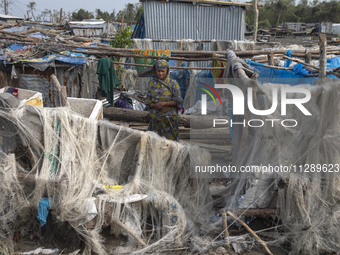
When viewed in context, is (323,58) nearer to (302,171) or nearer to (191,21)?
(302,171)

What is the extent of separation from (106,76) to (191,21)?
7.02m

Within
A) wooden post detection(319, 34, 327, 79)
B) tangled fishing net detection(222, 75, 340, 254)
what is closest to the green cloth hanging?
tangled fishing net detection(222, 75, 340, 254)

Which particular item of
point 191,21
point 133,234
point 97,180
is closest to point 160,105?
point 97,180

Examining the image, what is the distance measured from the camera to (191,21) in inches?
507

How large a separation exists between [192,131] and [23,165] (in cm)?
415

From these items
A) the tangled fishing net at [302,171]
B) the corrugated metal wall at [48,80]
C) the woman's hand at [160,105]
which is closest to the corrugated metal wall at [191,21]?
the corrugated metal wall at [48,80]

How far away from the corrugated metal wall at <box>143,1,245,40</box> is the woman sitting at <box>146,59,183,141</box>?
8.52m

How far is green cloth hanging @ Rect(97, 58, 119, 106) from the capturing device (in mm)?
7234

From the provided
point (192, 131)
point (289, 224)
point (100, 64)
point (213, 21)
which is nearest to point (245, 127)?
point (289, 224)

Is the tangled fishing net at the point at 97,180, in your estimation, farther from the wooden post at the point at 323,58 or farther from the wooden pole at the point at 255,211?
the wooden post at the point at 323,58

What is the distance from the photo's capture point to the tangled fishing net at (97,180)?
304 centimetres

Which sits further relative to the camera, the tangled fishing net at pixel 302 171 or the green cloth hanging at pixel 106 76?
the green cloth hanging at pixel 106 76

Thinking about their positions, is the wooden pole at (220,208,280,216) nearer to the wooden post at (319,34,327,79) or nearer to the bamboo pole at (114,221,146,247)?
the bamboo pole at (114,221,146,247)

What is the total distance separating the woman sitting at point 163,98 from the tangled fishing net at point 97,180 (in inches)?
51.0
